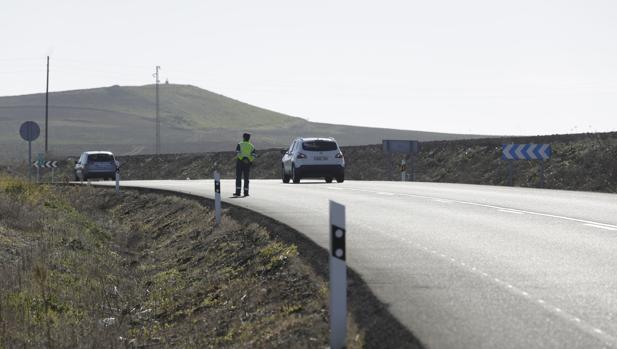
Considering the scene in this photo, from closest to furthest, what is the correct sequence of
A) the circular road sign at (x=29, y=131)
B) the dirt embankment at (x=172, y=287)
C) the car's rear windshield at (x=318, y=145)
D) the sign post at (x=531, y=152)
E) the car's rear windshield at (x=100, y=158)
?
1. the dirt embankment at (x=172, y=287)
2. the circular road sign at (x=29, y=131)
3. the sign post at (x=531, y=152)
4. the car's rear windshield at (x=318, y=145)
5. the car's rear windshield at (x=100, y=158)

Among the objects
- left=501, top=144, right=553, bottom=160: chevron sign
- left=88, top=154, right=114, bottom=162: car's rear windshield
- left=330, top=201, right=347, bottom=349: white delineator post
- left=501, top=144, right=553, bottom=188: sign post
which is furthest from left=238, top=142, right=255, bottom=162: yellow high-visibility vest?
left=88, top=154, right=114, bottom=162: car's rear windshield

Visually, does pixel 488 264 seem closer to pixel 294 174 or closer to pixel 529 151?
pixel 529 151

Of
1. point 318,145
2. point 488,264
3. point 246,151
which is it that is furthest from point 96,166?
point 488,264

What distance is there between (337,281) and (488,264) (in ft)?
15.2

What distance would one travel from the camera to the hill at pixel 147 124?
412 ft

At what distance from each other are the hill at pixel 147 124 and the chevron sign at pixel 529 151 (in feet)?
252

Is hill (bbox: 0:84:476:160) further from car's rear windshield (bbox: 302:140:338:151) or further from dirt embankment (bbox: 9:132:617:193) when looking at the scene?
car's rear windshield (bbox: 302:140:338:151)

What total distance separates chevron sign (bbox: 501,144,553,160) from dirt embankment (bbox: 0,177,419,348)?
49.1ft

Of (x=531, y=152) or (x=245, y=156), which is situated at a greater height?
(x=531, y=152)

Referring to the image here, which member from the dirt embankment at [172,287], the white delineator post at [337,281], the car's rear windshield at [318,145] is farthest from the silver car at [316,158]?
the white delineator post at [337,281]

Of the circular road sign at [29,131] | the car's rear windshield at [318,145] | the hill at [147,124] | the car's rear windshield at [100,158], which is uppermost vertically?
the hill at [147,124]

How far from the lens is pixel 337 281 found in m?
7.47

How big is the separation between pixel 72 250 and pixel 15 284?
4351 mm

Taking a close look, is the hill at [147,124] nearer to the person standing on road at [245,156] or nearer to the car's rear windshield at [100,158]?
the car's rear windshield at [100,158]
